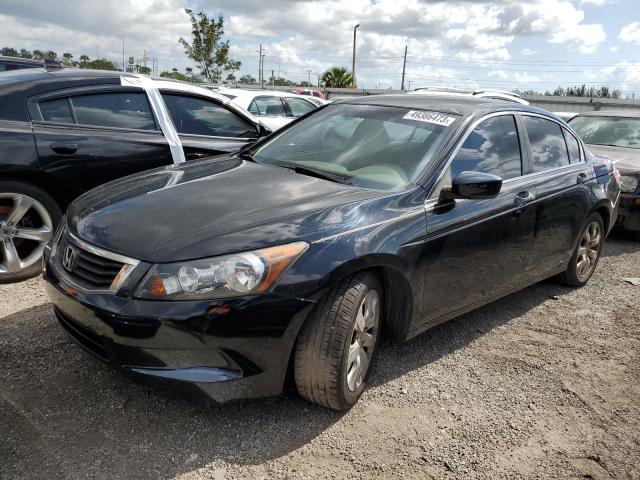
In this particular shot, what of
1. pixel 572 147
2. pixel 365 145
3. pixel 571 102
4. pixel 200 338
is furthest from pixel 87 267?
pixel 571 102

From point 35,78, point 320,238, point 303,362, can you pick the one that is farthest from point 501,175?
point 35,78

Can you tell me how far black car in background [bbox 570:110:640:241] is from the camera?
683 cm

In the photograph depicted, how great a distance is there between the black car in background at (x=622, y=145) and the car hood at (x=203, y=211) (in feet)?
16.5

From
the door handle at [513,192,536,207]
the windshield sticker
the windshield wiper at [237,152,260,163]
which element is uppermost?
the windshield sticker

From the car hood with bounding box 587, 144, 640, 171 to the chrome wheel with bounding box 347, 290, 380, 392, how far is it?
5377 millimetres

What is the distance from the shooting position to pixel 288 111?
11555 millimetres

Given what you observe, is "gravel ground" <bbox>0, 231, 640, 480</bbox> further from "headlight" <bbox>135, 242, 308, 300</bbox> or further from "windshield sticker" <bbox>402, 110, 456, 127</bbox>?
"windshield sticker" <bbox>402, 110, 456, 127</bbox>

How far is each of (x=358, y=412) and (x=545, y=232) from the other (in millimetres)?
2144

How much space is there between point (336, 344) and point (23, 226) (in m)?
2.87

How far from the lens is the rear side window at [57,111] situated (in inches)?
167

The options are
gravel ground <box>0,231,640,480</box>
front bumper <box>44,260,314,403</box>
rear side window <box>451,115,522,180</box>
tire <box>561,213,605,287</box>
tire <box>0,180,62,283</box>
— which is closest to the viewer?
front bumper <box>44,260,314,403</box>

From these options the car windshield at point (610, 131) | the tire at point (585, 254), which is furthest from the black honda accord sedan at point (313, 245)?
the car windshield at point (610, 131)

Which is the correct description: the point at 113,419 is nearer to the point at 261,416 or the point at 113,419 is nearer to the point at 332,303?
the point at 261,416

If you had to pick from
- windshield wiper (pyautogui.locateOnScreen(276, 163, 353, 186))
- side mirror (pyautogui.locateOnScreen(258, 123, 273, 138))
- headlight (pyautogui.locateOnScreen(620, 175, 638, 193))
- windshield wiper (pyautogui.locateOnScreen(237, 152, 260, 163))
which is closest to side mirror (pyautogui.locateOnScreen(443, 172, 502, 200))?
windshield wiper (pyautogui.locateOnScreen(276, 163, 353, 186))
